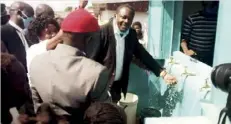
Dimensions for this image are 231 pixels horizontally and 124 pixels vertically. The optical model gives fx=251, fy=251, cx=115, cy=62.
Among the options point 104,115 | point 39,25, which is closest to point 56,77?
point 104,115

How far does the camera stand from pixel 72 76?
3.24 feet

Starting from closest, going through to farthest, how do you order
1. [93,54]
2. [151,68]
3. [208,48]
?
[93,54]
[151,68]
[208,48]

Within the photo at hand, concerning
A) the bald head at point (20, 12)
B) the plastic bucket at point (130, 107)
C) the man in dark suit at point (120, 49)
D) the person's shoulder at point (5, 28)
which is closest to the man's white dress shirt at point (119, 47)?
the man in dark suit at point (120, 49)

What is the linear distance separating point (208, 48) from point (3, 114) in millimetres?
1870

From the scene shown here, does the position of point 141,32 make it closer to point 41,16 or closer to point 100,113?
point 41,16

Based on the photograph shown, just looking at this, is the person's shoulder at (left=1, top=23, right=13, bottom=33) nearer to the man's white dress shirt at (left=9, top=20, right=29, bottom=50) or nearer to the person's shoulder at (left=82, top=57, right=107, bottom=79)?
the man's white dress shirt at (left=9, top=20, right=29, bottom=50)

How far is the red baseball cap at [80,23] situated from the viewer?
98 centimetres

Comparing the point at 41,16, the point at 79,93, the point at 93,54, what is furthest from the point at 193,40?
Answer: the point at 79,93

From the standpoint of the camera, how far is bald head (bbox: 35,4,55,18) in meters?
1.51

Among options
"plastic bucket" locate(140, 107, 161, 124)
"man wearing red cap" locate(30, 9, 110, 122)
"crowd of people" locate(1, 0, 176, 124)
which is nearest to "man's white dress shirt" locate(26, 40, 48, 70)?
"crowd of people" locate(1, 0, 176, 124)

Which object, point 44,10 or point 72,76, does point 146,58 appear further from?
point 72,76

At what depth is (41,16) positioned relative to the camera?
1.45 m

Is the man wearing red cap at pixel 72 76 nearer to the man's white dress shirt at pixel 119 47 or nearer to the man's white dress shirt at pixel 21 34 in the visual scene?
the man's white dress shirt at pixel 21 34

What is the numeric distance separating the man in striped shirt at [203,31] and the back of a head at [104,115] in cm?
156
